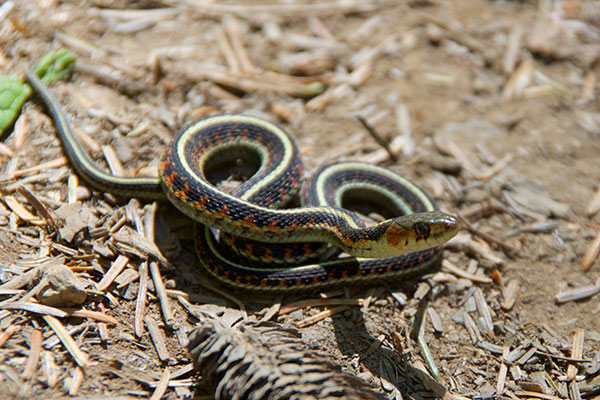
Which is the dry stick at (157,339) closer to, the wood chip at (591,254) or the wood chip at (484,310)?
the wood chip at (484,310)

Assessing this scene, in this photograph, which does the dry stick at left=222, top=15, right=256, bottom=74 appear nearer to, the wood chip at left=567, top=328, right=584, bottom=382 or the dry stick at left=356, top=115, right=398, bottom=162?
the dry stick at left=356, top=115, right=398, bottom=162

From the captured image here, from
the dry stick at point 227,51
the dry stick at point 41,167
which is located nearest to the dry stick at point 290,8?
the dry stick at point 227,51

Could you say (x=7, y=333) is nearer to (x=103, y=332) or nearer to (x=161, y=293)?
(x=103, y=332)

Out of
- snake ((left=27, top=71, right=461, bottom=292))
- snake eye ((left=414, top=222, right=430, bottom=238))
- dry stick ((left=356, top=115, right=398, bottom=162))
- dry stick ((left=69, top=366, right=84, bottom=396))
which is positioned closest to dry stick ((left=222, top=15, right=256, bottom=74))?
snake ((left=27, top=71, right=461, bottom=292))

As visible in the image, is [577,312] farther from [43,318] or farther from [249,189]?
[43,318]

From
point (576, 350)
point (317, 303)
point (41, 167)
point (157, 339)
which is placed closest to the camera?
point (157, 339)

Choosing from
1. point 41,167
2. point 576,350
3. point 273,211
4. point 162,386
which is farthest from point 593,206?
point 41,167
